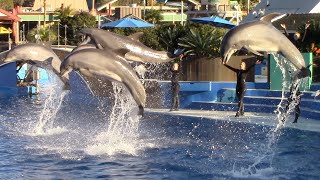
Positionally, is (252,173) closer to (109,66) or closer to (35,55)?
(109,66)

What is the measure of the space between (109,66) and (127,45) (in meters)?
0.61

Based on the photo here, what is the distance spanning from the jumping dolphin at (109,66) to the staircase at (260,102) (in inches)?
198

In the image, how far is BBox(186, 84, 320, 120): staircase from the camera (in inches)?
522

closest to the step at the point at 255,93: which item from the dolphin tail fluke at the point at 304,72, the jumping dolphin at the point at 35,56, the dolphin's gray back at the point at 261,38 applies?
the jumping dolphin at the point at 35,56

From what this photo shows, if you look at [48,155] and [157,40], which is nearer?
[48,155]

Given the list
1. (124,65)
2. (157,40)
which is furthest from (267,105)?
(157,40)

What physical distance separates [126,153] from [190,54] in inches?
321

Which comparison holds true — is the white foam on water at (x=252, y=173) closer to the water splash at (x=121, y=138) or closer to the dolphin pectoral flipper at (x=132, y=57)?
the water splash at (x=121, y=138)

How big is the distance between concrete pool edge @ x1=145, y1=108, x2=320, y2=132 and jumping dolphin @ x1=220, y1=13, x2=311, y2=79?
333 cm

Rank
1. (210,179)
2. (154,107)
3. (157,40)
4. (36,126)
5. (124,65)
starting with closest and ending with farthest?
(210,179) < (124,65) < (36,126) < (154,107) < (157,40)

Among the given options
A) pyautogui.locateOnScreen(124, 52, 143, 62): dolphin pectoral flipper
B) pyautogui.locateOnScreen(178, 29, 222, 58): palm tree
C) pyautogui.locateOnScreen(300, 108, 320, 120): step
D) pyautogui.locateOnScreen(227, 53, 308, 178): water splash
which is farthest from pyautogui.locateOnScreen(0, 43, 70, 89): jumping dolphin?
pyautogui.locateOnScreen(178, 29, 222, 58): palm tree

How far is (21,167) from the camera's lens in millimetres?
8820

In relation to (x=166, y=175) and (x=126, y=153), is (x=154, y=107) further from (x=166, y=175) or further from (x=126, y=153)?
(x=166, y=175)

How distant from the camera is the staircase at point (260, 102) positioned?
13258 mm
